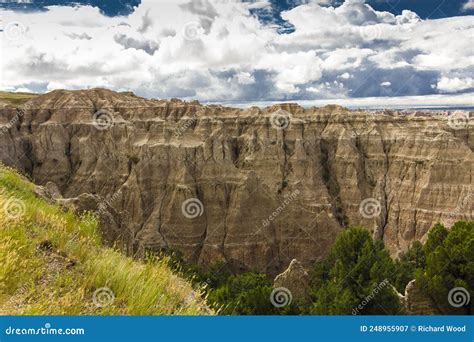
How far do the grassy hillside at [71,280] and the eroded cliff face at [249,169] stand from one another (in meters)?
36.8

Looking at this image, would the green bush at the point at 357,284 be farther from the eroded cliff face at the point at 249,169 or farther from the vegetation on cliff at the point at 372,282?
the eroded cliff face at the point at 249,169

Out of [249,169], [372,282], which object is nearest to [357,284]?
[372,282]

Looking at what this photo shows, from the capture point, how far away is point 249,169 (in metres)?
59.0

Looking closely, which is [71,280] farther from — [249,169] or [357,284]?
[249,169]

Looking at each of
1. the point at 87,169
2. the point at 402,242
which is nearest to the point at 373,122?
the point at 402,242

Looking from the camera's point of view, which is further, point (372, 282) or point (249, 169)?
point (249, 169)

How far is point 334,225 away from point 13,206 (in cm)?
4441

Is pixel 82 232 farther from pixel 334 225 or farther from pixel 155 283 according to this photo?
pixel 334 225

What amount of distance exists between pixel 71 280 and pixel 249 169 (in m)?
54.0

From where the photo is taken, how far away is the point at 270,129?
63562 millimetres

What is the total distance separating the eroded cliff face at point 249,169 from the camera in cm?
4778

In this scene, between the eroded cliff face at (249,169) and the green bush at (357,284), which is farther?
the eroded cliff face at (249,169)

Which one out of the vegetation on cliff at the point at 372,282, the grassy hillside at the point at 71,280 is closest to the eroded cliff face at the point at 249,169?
the vegetation on cliff at the point at 372,282

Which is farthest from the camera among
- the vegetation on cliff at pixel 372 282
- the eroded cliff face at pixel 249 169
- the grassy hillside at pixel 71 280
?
the eroded cliff face at pixel 249 169
